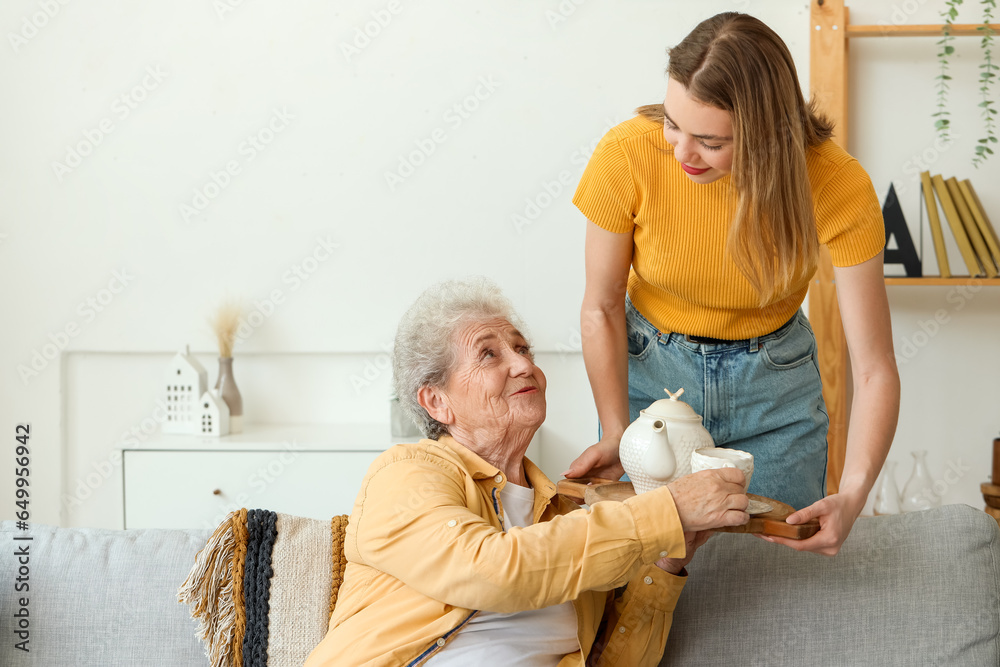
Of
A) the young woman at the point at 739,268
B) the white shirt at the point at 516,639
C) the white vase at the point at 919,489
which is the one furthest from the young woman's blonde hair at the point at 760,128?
the white vase at the point at 919,489

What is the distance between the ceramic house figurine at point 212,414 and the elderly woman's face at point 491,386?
5.40 ft

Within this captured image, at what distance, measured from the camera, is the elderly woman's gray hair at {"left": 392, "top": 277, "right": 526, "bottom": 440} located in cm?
145

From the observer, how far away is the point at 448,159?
2.97 meters

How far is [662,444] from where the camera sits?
1267 mm

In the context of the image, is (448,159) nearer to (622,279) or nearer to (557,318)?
(557,318)

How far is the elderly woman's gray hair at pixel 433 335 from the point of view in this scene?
145 cm

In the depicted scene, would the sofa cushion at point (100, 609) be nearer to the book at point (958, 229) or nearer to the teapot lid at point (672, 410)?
the teapot lid at point (672, 410)

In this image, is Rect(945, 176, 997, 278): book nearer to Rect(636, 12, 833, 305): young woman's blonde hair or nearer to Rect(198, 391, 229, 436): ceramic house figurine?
Rect(636, 12, 833, 305): young woman's blonde hair

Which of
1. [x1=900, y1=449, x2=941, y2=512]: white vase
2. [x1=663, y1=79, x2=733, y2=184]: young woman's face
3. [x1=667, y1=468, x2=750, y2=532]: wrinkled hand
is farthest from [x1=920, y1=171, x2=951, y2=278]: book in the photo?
[x1=667, y1=468, x2=750, y2=532]: wrinkled hand

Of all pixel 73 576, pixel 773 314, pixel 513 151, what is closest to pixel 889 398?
pixel 773 314

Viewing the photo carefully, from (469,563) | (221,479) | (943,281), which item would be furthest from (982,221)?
(221,479)

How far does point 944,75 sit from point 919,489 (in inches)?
53.9

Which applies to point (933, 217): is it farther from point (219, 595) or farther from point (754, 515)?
point (219, 595)

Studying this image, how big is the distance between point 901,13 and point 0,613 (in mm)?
3038
